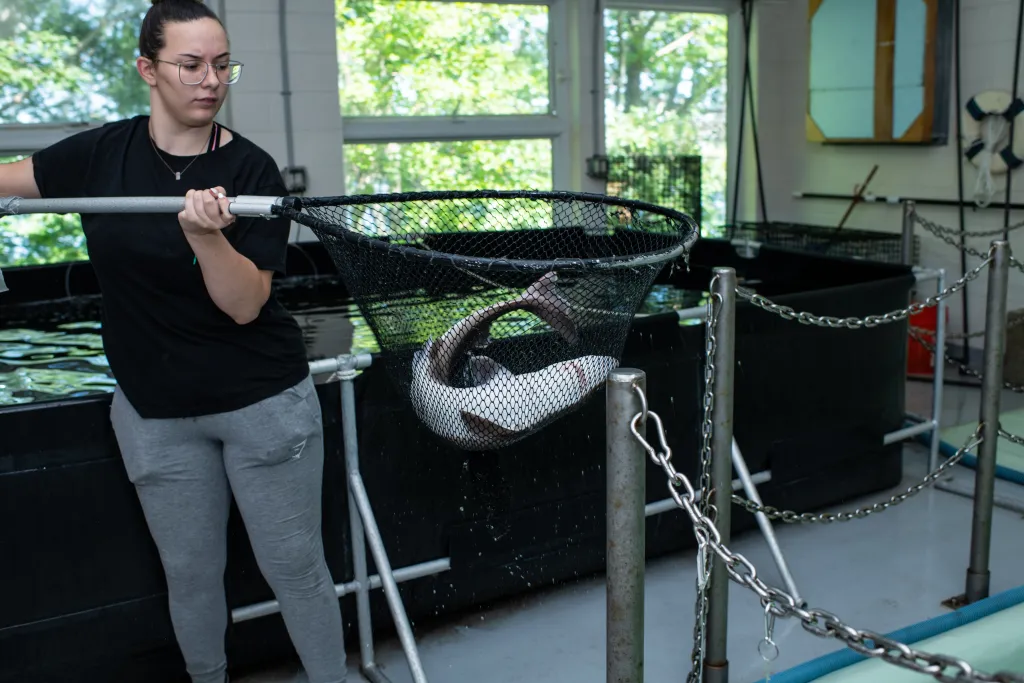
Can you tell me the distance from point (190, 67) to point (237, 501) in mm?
790

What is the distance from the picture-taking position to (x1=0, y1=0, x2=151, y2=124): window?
14.2 feet

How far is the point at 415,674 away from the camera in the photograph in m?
2.06

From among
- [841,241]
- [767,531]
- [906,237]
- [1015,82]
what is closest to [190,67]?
[767,531]

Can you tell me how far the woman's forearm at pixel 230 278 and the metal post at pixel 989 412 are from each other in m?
1.75

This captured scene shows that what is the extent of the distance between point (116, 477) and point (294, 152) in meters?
3.03

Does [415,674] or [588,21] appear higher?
[588,21]

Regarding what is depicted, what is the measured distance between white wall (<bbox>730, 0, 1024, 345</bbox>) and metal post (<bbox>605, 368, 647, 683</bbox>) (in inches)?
163

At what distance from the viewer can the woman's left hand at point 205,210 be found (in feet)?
4.94

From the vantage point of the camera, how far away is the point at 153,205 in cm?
155

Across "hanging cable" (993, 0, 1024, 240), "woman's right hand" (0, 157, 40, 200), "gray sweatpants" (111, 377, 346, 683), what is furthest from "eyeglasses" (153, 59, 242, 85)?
"hanging cable" (993, 0, 1024, 240)

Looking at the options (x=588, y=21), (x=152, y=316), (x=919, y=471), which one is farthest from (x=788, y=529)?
(x=588, y=21)

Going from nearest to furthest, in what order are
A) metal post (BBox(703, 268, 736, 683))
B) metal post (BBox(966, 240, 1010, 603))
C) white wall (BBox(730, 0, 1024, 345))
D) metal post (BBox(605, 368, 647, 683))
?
metal post (BBox(605, 368, 647, 683))
metal post (BBox(703, 268, 736, 683))
metal post (BBox(966, 240, 1010, 603))
white wall (BBox(730, 0, 1024, 345))

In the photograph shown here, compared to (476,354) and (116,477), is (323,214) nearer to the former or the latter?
(476,354)

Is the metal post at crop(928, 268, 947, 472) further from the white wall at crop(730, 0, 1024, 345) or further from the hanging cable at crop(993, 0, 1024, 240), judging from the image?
the white wall at crop(730, 0, 1024, 345)
